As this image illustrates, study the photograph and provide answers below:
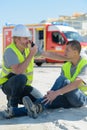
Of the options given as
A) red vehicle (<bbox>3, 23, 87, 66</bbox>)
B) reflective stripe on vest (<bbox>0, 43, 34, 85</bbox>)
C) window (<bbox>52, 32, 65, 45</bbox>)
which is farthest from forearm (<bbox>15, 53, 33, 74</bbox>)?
window (<bbox>52, 32, 65, 45</bbox>)

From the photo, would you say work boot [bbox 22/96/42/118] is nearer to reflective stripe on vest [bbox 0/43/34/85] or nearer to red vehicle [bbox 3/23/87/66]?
reflective stripe on vest [bbox 0/43/34/85]

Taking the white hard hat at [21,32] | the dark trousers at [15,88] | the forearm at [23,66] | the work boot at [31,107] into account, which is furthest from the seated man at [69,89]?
the white hard hat at [21,32]

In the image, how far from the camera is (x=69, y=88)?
5.64 metres

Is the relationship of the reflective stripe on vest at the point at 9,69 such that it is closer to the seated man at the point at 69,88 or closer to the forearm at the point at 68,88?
the seated man at the point at 69,88

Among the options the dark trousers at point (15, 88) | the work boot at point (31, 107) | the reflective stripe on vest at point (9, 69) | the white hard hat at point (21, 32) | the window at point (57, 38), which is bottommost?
the window at point (57, 38)

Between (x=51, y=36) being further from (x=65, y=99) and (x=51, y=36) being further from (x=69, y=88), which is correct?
(x=69, y=88)

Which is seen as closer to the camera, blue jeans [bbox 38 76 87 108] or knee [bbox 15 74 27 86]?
knee [bbox 15 74 27 86]

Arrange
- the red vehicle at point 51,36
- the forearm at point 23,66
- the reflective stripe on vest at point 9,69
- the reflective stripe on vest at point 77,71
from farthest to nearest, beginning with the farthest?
1. the red vehicle at point 51,36
2. the reflective stripe on vest at point 77,71
3. the reflective stripe on vest at point 9,69
4. the forearm at point 23,66

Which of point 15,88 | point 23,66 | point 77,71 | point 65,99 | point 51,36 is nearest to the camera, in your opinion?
point 23,66

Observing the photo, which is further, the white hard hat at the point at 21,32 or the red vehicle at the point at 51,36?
the red vehicle at the point at 51,36

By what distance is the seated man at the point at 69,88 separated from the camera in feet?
18.6

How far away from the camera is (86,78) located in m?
5.88

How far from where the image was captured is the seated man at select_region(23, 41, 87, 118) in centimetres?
567

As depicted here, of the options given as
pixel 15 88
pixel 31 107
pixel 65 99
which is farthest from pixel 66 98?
pixel 15 88
